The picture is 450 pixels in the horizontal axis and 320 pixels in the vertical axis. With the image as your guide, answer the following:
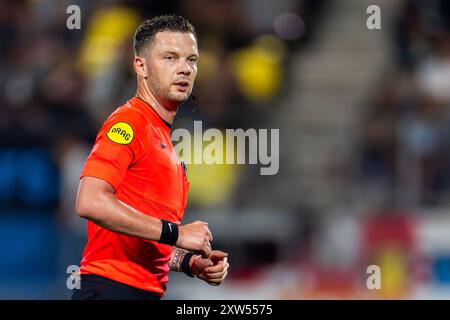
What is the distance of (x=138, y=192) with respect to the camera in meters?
4.76

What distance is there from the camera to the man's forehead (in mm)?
4996

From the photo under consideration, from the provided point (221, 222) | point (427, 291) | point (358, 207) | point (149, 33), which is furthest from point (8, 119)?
point (149, 33)

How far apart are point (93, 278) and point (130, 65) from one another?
6.44 metres

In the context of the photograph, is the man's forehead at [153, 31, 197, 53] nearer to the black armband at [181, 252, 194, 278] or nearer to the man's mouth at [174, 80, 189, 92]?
the man's mouth at [174, 80, 189, 92]

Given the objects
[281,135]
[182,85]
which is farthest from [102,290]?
[281,135]

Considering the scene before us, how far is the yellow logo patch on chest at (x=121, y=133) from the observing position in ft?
15.1

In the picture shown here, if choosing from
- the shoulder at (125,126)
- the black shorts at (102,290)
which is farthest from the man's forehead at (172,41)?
the black shorts at (102,290)

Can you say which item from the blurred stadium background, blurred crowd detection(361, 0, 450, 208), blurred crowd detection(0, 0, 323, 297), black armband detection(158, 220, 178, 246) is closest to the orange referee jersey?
black armband detection(158, 220, 178, 246)

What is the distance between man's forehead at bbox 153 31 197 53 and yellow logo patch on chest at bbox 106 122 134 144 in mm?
527

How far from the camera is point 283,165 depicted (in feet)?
37.9

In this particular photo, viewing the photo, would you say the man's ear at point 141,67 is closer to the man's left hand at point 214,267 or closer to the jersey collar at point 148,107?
the jersey collar at point 148,107

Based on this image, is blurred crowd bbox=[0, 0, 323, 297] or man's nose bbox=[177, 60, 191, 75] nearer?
man's nose bbox=[177, 60, 191, 75]

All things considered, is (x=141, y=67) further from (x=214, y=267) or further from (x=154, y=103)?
(x=214, y=267)

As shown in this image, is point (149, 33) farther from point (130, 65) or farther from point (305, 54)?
point (305, 54)
